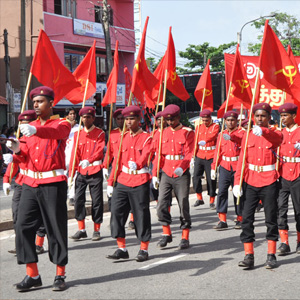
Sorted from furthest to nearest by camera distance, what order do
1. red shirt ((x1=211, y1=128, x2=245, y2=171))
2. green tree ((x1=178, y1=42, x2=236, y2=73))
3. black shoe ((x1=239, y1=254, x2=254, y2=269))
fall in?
green tree ((x1=178, y1=42, x2=236, y2=73)) → red shirt ((x1=211, y1=128, x2=245, y2=171)) → black shoe ((x1=239, y1=254, x2=254, y2=269))

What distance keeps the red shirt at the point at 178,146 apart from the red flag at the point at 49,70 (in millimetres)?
1642

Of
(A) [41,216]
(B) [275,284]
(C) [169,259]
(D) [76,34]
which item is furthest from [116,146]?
(D) [76,34]

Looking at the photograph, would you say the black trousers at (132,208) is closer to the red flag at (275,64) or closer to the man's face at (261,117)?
the man's face at (261,117)

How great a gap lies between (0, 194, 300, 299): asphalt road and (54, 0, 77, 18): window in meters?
23.8

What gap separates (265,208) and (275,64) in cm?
202

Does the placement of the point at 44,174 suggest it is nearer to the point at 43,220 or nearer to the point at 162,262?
→ the point at 43,220

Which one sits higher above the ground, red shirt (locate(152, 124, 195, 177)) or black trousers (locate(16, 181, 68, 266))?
red shirt (locate(152, 124, 195, 177))

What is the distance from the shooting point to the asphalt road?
227 inches

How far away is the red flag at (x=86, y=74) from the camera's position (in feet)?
30.7

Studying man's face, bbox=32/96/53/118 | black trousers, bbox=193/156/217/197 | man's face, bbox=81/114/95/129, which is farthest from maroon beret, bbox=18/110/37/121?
black trousers, bbox=193/156/217/197

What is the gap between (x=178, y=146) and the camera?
8.41 meters

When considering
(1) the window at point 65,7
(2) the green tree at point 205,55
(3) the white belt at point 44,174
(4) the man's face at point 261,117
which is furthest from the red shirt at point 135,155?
(2) the green tree at point 205,55

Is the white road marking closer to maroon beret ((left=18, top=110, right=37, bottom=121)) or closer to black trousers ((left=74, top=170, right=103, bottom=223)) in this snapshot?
black trousers ((left=74, top=170, right=103, bottom=223))

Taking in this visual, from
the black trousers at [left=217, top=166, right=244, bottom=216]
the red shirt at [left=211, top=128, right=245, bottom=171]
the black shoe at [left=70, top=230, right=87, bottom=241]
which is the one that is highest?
the red shirt at [left=211, top=128, right=245, bottom=171]
